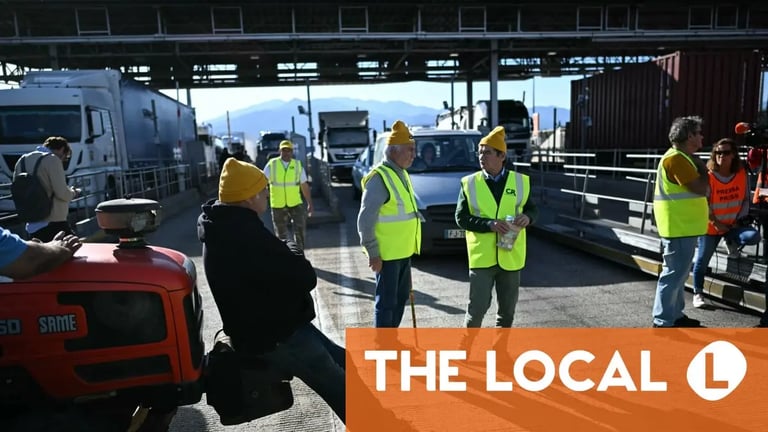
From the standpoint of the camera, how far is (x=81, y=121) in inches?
459

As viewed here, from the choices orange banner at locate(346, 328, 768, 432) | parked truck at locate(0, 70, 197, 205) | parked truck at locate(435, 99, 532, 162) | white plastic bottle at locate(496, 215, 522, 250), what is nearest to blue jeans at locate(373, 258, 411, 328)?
orange banner at locate(346, 328, 768, 432)

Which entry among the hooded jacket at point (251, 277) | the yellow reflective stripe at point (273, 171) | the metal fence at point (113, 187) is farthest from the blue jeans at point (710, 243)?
the metal fence at point (113, 187)

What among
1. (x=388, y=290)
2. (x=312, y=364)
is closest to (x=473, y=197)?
(x=388, y=290)

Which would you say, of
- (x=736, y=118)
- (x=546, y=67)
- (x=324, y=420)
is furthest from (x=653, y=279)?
(x=546, y=67)

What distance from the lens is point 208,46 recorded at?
22.3 m

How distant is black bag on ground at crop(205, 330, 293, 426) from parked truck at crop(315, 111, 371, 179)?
2045cm

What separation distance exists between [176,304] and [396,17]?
2401 cm

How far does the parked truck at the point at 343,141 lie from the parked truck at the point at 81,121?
29.0 ft

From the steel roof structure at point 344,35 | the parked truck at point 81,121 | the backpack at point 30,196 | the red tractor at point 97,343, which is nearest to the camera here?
the red tractor at point 97,343

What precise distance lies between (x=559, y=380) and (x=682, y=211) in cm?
172

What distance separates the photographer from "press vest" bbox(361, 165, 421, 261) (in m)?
3.84

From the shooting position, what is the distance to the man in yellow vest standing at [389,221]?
3.81 m

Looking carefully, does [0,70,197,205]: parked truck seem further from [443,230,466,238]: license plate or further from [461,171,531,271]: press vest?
[461,171,531,271]: press vest

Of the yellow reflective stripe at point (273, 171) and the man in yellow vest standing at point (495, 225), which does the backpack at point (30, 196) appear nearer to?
the yellow reflective stripe at point (273, 171)
